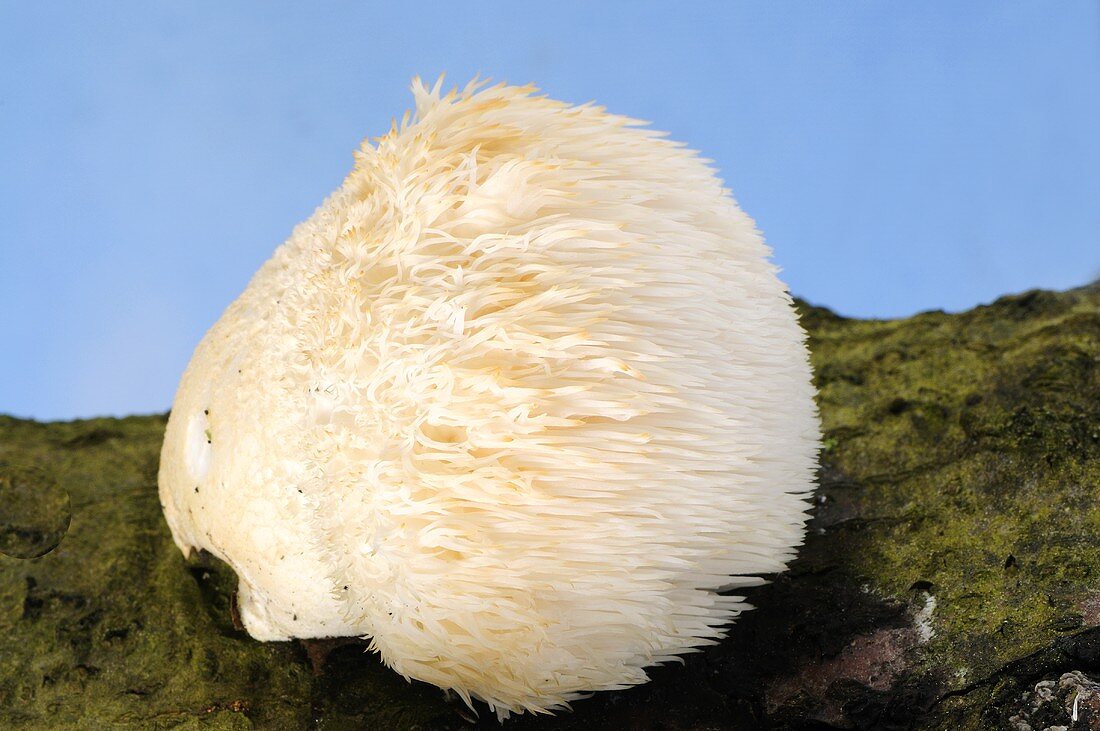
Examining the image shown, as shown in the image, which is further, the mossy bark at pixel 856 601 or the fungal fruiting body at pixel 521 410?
the mossy bark at pixel 856 601

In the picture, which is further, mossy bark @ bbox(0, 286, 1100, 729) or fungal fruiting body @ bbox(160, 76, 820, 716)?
mossy bark @ bbox(0, 286, 1100, 729)

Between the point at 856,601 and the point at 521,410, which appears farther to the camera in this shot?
the point at 856,601

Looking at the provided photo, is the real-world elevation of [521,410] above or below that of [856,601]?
above

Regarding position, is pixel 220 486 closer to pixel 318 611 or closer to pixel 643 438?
pixel 318 611
